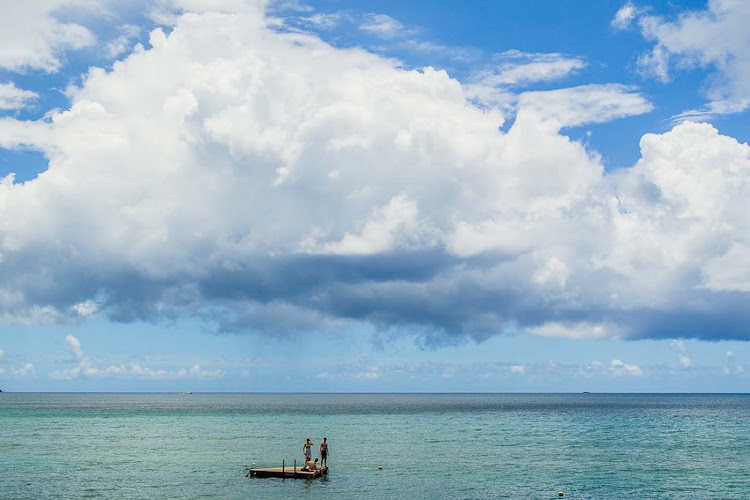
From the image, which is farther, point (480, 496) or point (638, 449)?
point (638, 449)

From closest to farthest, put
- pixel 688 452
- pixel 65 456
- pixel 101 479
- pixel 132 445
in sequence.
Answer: pixel 101 479 → pixel 65 456 → pixel 688 452 → pixel 132 445

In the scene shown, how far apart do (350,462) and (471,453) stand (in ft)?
53.2

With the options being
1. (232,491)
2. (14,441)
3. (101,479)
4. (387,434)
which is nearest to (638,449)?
(387,434)

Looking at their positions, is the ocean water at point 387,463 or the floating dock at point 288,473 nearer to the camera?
the ocean water at point 387,463

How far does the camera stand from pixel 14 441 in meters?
95.7

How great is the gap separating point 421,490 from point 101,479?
91.2 feet

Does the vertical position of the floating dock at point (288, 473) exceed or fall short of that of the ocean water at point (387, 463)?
it exceeds it

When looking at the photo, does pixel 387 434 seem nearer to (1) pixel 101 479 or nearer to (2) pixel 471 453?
(2) pixel 471 453

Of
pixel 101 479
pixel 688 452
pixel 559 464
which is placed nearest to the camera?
pixel 101 479

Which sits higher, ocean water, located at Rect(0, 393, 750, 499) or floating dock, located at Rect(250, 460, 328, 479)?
floating dock, located at Rect(250, 460, 328, 479)

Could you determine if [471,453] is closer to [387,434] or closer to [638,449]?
[638,449]

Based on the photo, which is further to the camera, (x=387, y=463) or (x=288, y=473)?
(x=387, y=463)

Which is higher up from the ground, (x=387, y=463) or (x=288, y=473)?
(x=288, y=473)

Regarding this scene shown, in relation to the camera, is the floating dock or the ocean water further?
the floating dock
